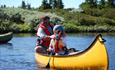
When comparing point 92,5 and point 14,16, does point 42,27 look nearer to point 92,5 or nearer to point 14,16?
point 14,16

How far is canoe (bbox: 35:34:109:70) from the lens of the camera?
53.2 ft

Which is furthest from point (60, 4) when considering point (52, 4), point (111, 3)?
point (111, 3)

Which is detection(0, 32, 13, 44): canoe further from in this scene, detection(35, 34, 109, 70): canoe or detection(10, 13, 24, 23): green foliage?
detection(10, 13, 24, 23): green foliage

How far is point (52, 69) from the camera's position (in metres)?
19.5

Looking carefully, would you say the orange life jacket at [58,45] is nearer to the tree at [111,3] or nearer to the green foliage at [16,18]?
the green foliage at [16,18]

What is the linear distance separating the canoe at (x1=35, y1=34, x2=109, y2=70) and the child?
1.78 ft

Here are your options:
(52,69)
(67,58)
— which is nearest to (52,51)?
(52,69)

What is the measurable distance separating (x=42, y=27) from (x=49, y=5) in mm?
83690

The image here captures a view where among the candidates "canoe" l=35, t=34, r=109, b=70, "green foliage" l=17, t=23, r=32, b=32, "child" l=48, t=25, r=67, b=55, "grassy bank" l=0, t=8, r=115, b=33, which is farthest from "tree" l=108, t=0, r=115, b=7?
"canoe" l=35, t=34, r=109, b=70

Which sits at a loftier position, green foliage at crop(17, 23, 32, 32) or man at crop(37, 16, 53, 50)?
man at crop(37, 16, 53, 50)

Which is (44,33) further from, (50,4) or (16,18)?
(50,4)

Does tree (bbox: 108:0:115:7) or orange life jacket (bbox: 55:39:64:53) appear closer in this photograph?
orange life jacket (bbox: 55:39:64:53)

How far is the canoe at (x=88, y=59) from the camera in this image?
16.2 metres

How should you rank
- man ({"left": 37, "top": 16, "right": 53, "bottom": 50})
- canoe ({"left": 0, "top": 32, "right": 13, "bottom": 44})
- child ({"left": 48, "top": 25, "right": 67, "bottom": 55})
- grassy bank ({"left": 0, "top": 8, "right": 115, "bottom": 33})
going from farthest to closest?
1. grassy bank ({"left": 0, "top": 8, "right": 115, "bottom": 33})
2. canoe ({"left": 0, "top": 32, "right": 13, "bottom": 44})
3. man ({"left": 37, "top": 16, "right": 53, "bottom": 50})
4. child ({"left": 48, "top": 25, "right": 67, "bottom": 55})
